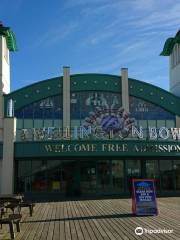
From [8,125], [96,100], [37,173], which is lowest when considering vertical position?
[37,173]

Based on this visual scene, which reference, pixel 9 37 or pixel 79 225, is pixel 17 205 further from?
pixel 9 37

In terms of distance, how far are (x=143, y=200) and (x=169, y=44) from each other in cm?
2713

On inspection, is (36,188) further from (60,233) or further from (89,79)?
(60,233)

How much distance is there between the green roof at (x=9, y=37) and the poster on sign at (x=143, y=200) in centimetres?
2311

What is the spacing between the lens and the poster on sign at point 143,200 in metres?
20.3

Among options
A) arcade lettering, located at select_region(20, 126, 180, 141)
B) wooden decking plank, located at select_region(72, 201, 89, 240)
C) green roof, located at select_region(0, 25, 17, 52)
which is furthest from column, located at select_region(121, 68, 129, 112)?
wooden decking plank, located at select_region(72, 201, 89, 240)

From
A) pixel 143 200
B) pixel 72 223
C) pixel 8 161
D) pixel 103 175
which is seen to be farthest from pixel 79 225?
pixel 103 175

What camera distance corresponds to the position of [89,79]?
38125 millimetres

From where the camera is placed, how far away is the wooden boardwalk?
1502 cm

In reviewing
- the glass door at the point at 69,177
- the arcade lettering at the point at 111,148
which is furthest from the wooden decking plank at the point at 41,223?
the glass door at the point at 69,177

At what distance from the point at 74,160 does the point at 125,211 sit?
12.5 meters

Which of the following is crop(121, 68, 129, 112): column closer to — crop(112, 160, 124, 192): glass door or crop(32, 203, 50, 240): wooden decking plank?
crop(112, 160, 124, 192): glass door

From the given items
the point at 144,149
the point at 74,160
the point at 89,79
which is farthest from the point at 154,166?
the point at 89,79

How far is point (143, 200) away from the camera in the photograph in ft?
67.3
